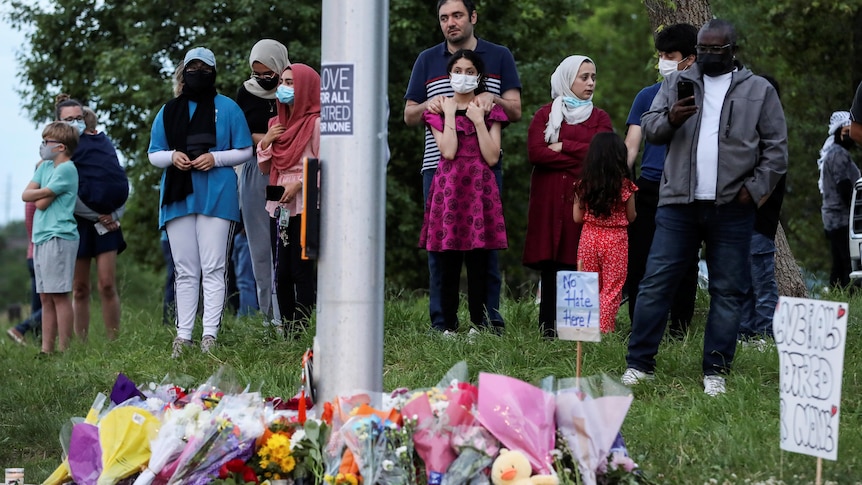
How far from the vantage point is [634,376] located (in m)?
6.89

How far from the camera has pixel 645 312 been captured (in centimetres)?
684

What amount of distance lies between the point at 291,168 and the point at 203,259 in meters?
0.86

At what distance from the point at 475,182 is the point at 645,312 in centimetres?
169

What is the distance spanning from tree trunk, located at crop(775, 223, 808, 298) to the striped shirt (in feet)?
8.70

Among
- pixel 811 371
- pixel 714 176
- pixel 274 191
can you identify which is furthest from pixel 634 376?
pixel 274 191

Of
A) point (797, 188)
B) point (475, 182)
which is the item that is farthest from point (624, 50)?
point (475, 182)

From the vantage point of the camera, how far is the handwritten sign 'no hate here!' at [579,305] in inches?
229

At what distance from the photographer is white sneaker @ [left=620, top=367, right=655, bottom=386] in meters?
6.86

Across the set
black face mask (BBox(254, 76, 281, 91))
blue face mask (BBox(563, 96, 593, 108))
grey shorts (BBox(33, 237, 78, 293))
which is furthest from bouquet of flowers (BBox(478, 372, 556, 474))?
grey shorts (BBox(33, 237, 78, 293))

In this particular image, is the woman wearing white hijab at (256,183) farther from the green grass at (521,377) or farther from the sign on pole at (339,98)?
the sign on pole at (339,98)

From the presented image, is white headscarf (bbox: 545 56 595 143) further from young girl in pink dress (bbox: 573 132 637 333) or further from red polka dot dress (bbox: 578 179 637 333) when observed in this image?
red polka dot dress (bbox: 578 179 637 333)

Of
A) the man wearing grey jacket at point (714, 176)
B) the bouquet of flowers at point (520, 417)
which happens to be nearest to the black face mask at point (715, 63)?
the man wearing grey jacket at point (714, 176)

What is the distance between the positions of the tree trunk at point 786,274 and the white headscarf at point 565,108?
2.31 meters

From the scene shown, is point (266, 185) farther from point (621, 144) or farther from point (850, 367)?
point (850, 367)
